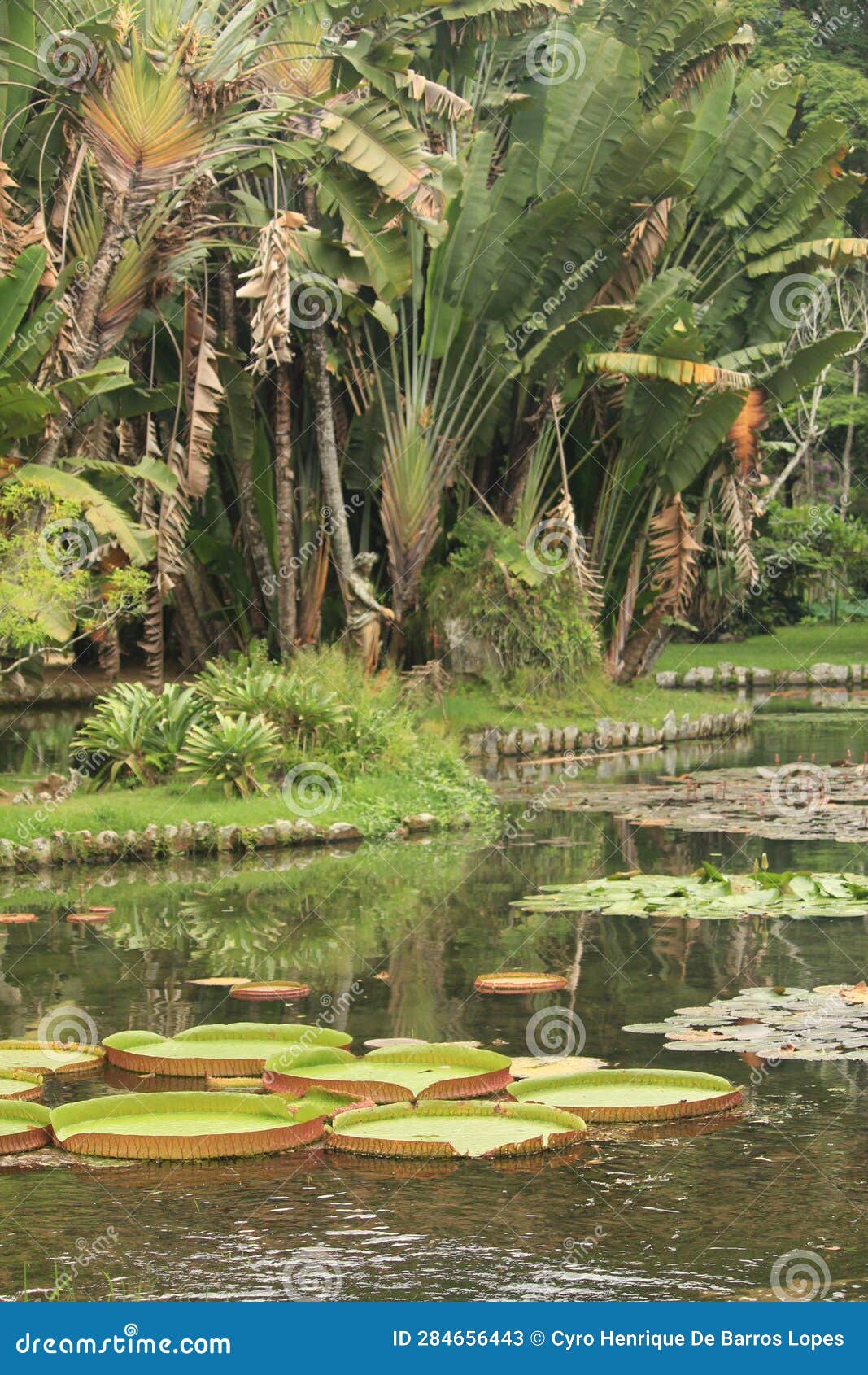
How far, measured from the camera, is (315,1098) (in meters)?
7.74

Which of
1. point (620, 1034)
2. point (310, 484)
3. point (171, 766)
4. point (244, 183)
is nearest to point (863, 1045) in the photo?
point (620, 1034)

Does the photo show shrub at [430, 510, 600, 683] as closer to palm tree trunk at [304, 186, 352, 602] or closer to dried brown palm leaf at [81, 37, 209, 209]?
palm tree trunk at [304, 186, 352, 602]

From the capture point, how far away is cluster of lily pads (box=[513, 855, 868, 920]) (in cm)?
1202

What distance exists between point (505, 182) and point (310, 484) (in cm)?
470

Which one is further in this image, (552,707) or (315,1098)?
(552,707)

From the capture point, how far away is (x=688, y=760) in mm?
22812

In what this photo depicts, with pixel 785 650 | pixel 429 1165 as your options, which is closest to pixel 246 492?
pixel 429 1165
